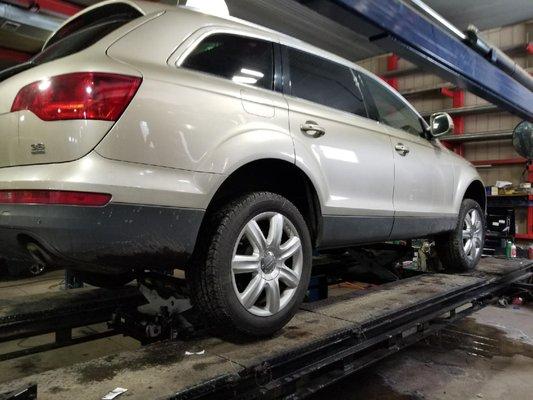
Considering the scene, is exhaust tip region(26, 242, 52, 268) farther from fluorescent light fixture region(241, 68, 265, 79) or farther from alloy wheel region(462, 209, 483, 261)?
alloy wheel region(462, 209, 483, 261)

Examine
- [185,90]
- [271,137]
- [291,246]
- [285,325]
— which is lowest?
[285,325]

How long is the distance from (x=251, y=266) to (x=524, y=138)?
556 centimetres

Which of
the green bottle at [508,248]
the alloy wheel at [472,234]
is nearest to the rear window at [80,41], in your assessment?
the alloy wheel at [472,234]

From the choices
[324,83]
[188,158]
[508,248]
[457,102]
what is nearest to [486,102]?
[457,102]

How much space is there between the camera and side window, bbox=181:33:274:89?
1.72 meters

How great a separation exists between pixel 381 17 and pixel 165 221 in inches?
53.3

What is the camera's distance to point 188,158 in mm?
1534

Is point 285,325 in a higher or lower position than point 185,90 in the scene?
lower

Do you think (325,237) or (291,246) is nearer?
(291,246)

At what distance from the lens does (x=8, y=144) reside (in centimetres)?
150

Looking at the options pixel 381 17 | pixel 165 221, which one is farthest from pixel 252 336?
pixel 381 17

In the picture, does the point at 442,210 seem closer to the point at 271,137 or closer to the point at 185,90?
the point at 271,137

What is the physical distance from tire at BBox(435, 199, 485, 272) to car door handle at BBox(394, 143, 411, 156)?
1.02 meters

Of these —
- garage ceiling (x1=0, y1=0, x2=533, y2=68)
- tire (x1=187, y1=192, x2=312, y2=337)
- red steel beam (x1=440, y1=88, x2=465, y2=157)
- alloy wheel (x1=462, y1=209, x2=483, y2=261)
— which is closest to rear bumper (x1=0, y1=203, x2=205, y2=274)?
tire (x1=187, y1=192, x2=312, y2=337)
